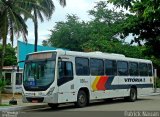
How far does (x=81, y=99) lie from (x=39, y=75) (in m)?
2.78

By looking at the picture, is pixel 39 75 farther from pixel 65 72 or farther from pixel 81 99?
pixel 81 99

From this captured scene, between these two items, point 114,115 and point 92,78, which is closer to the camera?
point 114,115

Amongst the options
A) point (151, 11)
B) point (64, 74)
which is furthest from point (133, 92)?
point (151, 11)

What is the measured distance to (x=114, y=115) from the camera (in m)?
15.7

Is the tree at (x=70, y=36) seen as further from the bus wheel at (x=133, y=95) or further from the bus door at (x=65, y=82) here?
the bus door at (x=65, y=82)

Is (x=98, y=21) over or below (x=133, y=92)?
over

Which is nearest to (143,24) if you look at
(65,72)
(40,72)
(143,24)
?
(143,24)

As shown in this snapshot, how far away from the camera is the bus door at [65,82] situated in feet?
62.8

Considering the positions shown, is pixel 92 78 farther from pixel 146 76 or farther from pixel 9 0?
pixel 9 0

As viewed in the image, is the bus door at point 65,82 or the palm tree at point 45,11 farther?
the palm tree at point 45,11

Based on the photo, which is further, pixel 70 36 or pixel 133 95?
pixel 70 36

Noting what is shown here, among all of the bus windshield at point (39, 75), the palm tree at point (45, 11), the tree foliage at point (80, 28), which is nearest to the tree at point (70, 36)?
the tree foliage at point (80, 28)

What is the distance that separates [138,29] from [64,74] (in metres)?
5.35

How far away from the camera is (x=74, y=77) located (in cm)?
2016
